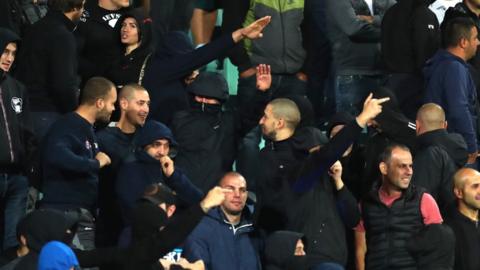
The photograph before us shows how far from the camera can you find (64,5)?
14.0 meters

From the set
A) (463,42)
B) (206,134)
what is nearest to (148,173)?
(206,134)

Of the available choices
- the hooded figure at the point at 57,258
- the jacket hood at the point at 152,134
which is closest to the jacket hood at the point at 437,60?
the jacket hood at the point at 152,134

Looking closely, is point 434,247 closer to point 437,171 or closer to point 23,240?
point 437,171

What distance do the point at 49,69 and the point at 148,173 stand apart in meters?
1.46

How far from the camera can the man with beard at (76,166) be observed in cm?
1266

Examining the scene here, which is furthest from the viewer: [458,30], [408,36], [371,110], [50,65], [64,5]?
[408,36]

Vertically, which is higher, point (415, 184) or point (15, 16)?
point (15, 16)

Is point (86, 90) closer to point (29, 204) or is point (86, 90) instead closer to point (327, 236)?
point (29, 204)

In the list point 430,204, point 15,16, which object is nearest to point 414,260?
point 430,204

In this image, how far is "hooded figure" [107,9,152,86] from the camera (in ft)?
47.0

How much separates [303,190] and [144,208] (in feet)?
6.56

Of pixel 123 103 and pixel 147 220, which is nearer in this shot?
pixel 147 220

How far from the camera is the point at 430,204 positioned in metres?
13.1

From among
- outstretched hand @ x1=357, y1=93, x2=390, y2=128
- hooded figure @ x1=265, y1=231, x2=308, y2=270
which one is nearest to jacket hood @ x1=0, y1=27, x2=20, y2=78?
hooded figure @ x1=265, y1=231, x2=308, y2=270
